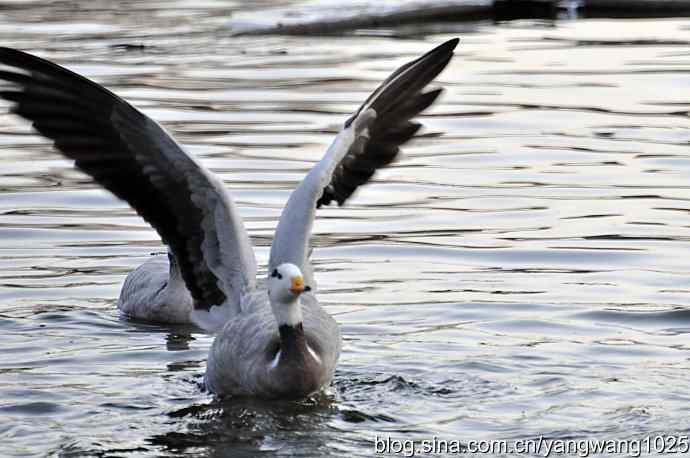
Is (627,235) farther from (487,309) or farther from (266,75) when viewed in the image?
(266,75)

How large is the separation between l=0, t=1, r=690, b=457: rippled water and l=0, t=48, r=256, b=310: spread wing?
0.80 meters

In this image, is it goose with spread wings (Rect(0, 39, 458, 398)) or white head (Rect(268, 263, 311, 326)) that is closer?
white head (Rect(268, 263, 311, 326))

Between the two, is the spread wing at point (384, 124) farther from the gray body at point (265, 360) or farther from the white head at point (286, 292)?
the white head at point (286, 292)

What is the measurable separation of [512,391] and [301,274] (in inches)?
50.6

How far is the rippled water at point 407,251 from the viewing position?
27.3ft

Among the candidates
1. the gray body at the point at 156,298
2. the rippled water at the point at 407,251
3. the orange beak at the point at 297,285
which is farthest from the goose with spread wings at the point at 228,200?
the gray body at the point at 156,298

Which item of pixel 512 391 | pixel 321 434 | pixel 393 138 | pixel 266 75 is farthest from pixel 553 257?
pixel 266 75

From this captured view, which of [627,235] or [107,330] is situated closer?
[107,330]

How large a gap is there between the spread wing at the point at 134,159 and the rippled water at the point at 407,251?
0.80m

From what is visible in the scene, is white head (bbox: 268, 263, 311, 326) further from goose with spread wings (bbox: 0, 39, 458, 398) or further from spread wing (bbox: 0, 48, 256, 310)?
spread wing (bbox: 0, 48, 256, 310)

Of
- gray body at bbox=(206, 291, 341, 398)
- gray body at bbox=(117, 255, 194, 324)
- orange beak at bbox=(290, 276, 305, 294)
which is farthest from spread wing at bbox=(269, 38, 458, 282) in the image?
gray body at bbox=(117, 255, 194, 324)

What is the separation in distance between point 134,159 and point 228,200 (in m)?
0.59

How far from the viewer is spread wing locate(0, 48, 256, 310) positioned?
8.84 meters

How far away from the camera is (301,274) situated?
28.1 ft
